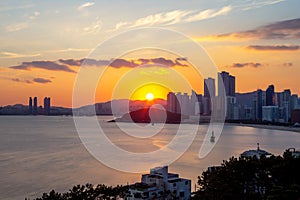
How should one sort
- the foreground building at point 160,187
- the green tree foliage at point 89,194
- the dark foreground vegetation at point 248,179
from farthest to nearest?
the foreground building at point 160,187
the dark foreground vegetation at point 248,179
the green tree foliage at point 89,194

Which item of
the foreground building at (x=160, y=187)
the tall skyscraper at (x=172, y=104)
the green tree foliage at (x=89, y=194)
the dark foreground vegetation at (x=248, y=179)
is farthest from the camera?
the tall skyscraper at (x=172, y=104)

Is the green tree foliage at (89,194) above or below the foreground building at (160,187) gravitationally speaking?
above

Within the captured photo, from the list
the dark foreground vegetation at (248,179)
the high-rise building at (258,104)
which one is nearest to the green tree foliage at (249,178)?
the dark foreground vegetation at (248,179)

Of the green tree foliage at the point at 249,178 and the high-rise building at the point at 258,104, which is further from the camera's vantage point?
the high-rise building at the point at 258,104

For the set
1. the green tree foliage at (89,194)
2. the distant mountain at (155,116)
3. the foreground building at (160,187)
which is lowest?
the foreground building at (160,187)

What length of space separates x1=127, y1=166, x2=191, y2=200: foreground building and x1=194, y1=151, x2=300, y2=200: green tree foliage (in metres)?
1.15

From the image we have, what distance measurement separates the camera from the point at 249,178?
4898 millimetres

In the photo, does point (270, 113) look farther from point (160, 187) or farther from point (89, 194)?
point (89, 194)

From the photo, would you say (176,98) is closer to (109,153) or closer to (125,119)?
(125,119)

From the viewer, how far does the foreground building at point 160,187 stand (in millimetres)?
5965

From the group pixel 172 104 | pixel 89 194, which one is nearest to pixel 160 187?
pixel 89 194

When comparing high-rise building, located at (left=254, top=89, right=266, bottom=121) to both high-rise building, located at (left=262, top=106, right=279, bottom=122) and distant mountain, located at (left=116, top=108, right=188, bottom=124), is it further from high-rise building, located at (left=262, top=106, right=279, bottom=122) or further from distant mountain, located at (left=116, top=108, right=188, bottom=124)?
distant mountain, located at (left=116, top=108, right=188, bottom=124)

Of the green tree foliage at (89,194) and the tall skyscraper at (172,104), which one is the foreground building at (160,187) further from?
the tall skyscraper at (172,104)

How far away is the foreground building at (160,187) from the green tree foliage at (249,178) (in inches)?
45.5
